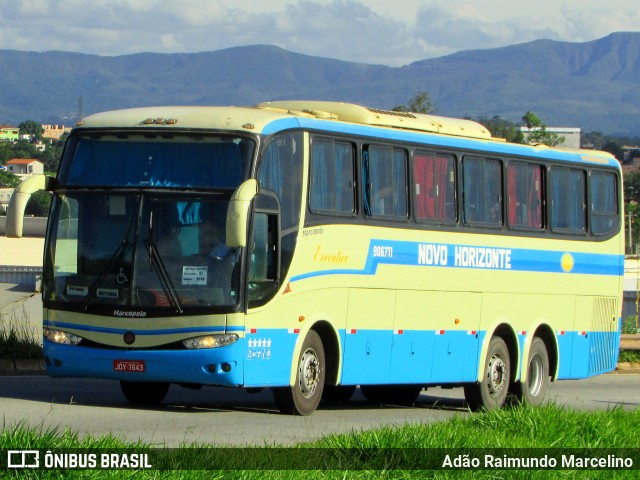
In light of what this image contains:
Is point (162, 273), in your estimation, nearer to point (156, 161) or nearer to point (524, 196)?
point (156, 161)

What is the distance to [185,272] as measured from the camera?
14.3m

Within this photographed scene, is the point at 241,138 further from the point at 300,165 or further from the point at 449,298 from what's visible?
the point at 449,298

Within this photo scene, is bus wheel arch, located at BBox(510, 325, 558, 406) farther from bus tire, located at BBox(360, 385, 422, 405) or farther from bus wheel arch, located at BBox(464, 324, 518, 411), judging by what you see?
bus tire, located at BBox(360, 385, 422, 405)

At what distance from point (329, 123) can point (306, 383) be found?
2881 mm

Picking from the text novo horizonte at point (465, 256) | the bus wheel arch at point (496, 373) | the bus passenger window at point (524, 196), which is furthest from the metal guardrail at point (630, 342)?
the text novo horizonte at point (465, 256)

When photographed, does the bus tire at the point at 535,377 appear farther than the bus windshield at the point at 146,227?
Yes

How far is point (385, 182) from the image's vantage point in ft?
54.3

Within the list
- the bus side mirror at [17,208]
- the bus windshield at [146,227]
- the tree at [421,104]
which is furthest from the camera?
the tree at [421,104]

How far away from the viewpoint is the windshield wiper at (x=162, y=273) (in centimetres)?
1425

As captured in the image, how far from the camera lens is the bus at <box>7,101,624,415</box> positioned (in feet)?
46.9

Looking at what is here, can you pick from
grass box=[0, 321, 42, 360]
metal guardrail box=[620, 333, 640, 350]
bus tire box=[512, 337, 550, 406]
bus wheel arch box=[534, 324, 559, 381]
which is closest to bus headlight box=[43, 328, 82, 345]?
grass box=[0, 321, 42, 360]

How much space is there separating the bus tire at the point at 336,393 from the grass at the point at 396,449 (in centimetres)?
537

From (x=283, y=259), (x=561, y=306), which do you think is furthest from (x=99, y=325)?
(x=561, y=306)

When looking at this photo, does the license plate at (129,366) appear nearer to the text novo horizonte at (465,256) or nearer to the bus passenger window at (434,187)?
the text novo horizonte at (465,256)
